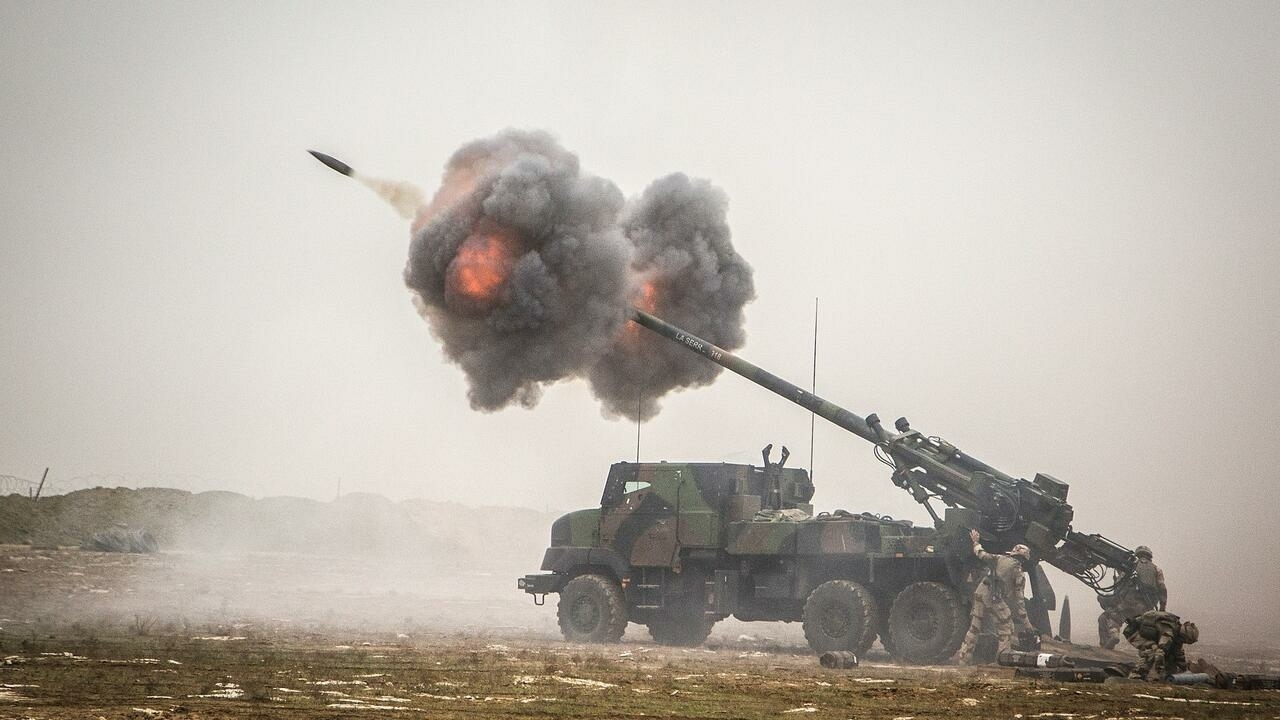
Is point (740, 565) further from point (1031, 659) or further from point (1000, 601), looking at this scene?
point (1031, 659)

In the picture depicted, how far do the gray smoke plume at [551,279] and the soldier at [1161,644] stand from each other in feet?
34.4

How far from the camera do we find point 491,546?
68875mm

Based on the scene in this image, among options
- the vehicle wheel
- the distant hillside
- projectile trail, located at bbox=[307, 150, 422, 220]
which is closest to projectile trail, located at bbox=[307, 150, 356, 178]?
projectile trail, located at bbox=[307, 150, 422, 220]

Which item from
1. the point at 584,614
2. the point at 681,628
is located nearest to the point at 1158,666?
the point at 681,628

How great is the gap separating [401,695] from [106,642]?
22.9 ft

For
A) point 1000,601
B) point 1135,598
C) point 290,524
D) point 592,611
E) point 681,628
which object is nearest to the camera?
point 1000,601

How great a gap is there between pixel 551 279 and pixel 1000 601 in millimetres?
9527

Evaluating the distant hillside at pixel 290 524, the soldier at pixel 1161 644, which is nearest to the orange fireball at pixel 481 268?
the soldier at pixel 1161 644

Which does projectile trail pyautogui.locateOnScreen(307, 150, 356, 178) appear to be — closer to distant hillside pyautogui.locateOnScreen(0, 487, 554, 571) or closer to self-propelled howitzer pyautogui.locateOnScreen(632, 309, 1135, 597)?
self-propelled howitzer pyautogui.locateOnScreen(632, 309, 1135, 597)

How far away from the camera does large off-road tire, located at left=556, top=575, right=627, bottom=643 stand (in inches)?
844

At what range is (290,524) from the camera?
58625mm

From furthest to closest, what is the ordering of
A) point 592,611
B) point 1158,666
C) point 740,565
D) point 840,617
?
1. point 592,611
2. point 740,565
3. point 840,617
4. point 1158,666

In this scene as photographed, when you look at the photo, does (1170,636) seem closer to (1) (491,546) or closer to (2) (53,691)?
(2) (53,691)

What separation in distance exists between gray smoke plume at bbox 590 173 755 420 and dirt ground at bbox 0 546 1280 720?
16.0 feet
